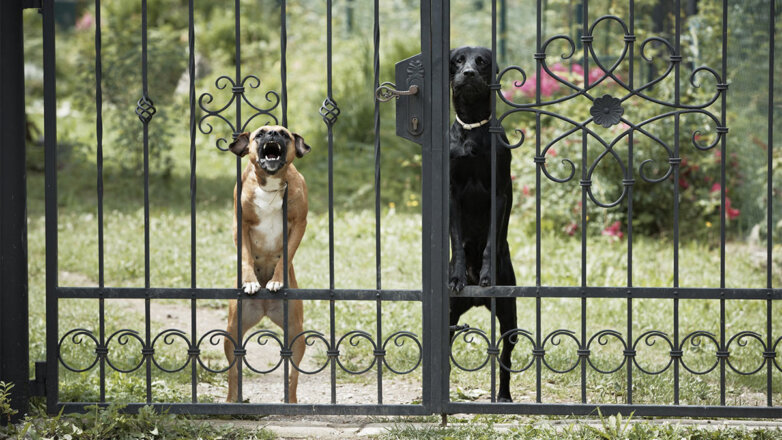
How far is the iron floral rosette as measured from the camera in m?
4.33

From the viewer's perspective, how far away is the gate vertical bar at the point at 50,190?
14.4 ft

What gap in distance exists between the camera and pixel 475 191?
4684 millimetres

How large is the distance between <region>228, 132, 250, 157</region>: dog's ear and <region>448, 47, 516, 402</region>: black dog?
1049mm

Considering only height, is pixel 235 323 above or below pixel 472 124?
below

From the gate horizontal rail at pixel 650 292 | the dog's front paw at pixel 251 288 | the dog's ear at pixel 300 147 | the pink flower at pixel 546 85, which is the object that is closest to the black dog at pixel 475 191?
the gate horizontal rail at pixel 650 292

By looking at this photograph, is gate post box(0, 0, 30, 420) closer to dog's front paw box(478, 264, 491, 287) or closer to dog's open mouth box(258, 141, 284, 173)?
dog's open mouth box(258, 141, 284, 173)

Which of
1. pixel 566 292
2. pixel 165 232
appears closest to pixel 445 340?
pixel 566 292

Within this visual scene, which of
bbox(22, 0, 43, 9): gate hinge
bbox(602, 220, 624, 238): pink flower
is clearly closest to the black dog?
bbox(22, 0, 43, 9): gate hinge

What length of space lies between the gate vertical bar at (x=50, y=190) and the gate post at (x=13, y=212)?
0.09 meters

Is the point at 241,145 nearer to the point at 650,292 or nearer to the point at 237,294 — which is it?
the point at 237,294

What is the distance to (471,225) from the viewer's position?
4.77 meters

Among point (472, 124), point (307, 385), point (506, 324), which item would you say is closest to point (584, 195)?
point (472, 124)

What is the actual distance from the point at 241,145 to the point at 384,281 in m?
3.95

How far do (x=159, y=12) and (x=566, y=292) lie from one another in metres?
15.7
